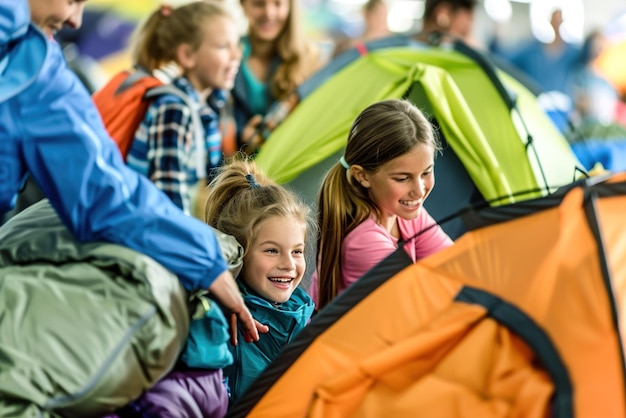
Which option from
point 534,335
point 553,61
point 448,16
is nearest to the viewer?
point 534,335

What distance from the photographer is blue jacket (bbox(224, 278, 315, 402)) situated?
1826 mm

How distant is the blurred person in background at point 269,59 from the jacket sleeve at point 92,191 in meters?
1.64

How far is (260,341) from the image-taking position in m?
1.85

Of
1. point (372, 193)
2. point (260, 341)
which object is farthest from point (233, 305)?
point (372, 193)

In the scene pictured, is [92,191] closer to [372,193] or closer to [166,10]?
[372,193]

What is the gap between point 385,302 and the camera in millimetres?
1538

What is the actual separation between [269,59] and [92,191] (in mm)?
1900

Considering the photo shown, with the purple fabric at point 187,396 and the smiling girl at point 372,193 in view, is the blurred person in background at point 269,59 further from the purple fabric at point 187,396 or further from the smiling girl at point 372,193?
the purple fabric at point 187,396

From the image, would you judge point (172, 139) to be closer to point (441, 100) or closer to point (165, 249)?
point (441, 100)

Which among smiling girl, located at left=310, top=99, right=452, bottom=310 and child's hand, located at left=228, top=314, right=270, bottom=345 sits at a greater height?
smiling girl, located at left=310, top=99, right=452, bottom=310

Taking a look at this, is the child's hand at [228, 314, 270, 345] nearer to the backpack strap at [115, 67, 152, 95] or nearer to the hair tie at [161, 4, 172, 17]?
the backpack strap at [115, 67, 152, 95]

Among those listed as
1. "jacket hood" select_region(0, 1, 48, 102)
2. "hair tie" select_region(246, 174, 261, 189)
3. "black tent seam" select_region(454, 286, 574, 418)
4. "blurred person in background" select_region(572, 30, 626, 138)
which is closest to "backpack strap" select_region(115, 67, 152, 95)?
"hair tie" select_region(246, 174, 261, 189)

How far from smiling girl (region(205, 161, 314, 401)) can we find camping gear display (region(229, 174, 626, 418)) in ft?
0.70

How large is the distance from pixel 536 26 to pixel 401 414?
7.27m
